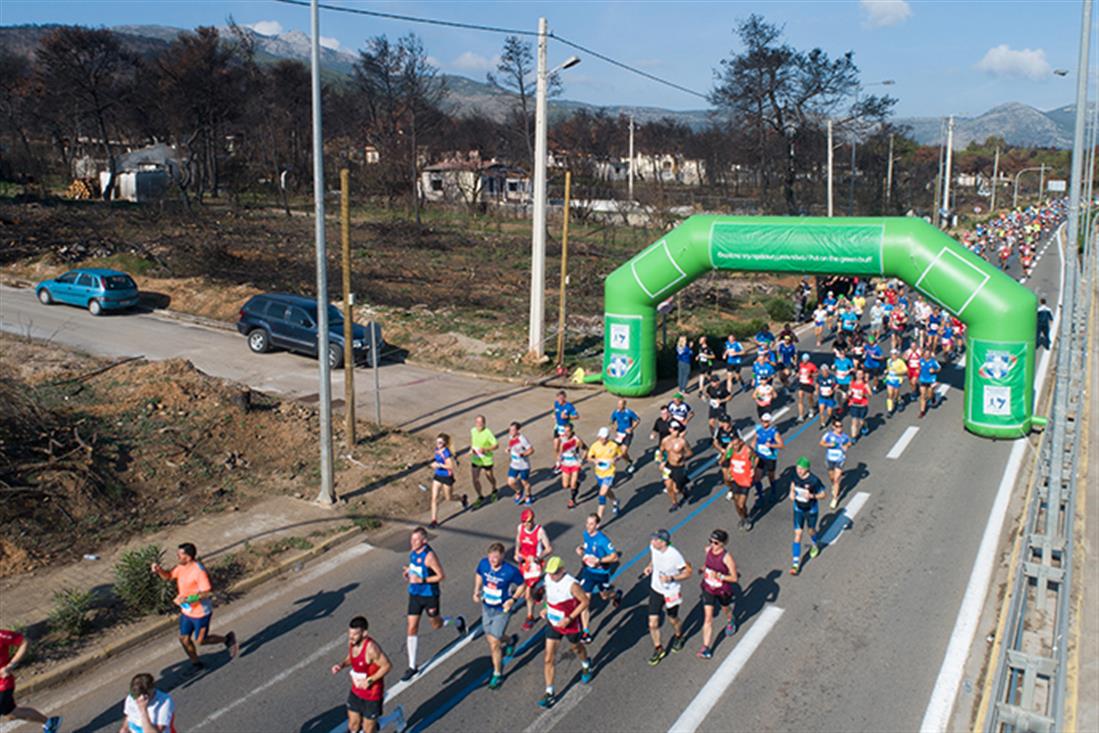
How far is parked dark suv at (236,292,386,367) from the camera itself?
2373cm

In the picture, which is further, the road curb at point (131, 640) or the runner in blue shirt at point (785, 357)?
the runner in blue shirt at point (785, 357)

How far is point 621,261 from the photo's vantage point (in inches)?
1818

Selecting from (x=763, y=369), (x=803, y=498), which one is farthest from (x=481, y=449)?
(x=763, y=369)

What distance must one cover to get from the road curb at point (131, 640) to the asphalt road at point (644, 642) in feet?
0.64

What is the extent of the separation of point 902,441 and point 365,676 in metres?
14.5

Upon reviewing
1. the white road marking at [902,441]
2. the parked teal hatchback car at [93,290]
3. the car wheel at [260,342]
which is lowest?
the white road marking at [902,441]

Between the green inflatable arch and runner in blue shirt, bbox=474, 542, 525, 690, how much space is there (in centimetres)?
1304

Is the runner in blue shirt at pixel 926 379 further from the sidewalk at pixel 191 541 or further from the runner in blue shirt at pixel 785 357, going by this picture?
the sidewalk at pixel 191 541

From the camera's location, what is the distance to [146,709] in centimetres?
728

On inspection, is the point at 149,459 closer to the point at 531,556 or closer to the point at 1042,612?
the point at 531,556

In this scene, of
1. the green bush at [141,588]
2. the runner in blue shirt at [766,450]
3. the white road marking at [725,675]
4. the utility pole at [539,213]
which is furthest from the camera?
the utility pole at [539,213]

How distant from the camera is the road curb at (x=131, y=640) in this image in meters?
9.48

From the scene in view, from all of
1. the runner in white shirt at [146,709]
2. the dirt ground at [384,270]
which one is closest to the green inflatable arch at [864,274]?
the dirt ground at [384,270]

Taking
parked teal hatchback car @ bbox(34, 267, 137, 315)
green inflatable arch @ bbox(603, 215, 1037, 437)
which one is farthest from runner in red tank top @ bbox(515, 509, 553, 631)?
parked teal hatchback car @ bbox(34, 267, 137, 315)
